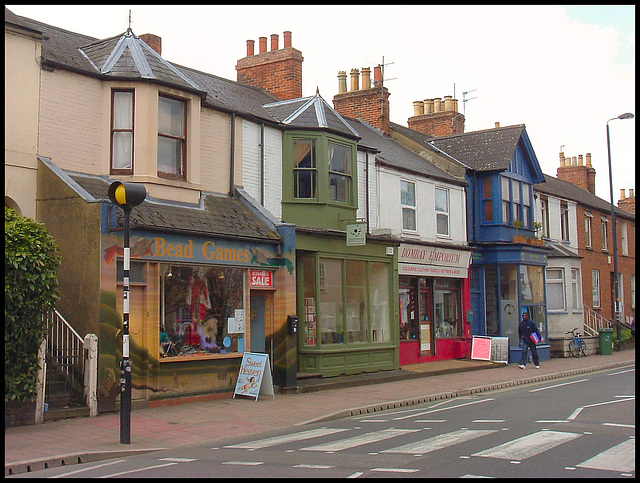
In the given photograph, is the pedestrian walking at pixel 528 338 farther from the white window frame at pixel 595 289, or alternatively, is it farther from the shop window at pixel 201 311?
the white window frame at pixel 595 289

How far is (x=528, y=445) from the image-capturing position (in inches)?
374

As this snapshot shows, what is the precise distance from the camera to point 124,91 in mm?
15367

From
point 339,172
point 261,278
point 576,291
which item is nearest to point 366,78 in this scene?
point 339,172

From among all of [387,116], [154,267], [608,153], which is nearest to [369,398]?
[154,267]

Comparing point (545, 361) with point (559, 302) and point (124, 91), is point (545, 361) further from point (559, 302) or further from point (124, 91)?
point (124, 91)

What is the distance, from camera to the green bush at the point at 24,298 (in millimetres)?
11289

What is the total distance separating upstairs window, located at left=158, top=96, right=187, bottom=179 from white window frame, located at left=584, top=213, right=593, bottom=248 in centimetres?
2507

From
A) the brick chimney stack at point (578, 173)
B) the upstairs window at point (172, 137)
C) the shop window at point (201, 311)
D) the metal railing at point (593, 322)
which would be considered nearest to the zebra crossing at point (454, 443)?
the shop window at point (201, 311)

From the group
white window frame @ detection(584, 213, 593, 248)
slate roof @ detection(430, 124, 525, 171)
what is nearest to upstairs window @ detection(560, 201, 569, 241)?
white window frame @ detection(584, 213, 593, 248)

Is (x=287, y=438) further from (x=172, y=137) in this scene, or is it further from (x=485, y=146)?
(x=485, y=146)

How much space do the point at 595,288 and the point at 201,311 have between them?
83.3 ft

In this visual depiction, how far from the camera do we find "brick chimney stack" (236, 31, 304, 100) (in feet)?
78.2

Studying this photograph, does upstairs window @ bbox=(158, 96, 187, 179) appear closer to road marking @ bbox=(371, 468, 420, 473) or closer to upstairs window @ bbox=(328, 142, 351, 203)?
upstairs window @ bbox=(328, 142, 351, 203)

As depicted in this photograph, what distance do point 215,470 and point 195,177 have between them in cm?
907
